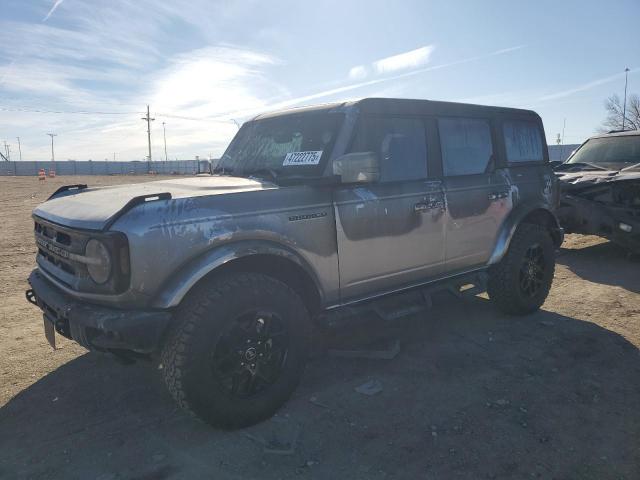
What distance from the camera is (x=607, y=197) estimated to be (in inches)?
287

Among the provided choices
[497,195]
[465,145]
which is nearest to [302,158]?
[465,145]

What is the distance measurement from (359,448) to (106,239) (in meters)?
1.84

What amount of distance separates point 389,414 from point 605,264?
5674 millimetres

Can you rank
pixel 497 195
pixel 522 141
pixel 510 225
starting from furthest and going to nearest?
pixel 522 141 < pixel 510 225 < pixel 497 195

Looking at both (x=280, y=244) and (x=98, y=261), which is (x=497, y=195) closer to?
(x=280, y=244)

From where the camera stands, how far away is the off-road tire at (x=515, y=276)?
4.70 m

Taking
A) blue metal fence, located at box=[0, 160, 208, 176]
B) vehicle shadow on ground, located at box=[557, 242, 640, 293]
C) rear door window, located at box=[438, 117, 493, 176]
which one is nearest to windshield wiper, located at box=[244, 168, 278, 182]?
rear door window, located at box=[438, 117, 493, 176]

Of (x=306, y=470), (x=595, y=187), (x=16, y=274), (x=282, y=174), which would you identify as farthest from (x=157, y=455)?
(x=595, y=187)

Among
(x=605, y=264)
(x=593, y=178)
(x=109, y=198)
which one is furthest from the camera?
(x=593, y=178)

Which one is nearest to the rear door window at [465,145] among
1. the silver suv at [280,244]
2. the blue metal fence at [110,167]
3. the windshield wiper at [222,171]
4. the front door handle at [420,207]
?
the silver suv at [280,244]

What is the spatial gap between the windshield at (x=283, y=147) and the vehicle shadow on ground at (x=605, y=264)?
4.60m

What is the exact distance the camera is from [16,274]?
6582 millimetres

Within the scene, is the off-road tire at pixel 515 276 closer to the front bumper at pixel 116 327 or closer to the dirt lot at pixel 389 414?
the dirt lot at pixel 389 414

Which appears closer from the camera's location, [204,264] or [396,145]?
[204,264]
